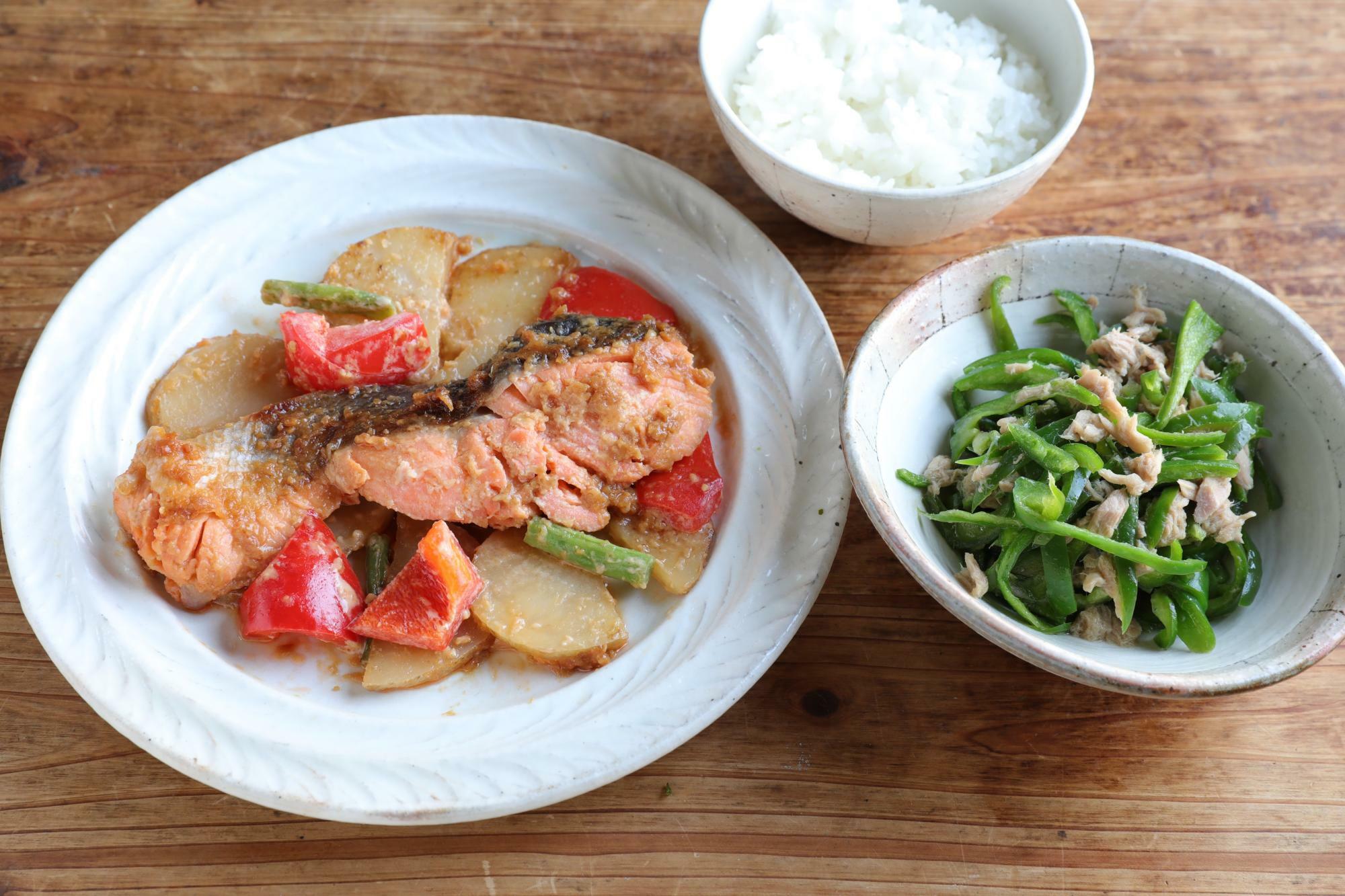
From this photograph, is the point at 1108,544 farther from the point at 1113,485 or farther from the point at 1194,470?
the point at 1194,470

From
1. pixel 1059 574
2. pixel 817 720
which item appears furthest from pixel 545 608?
pixel 1059 574

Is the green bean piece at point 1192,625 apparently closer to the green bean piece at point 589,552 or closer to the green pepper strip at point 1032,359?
the green pepper strip at point 1032,359

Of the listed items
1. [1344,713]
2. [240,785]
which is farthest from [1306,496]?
[240,785]

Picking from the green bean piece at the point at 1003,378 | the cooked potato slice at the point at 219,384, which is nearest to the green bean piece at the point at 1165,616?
the green bean piece at the point at 1003,378

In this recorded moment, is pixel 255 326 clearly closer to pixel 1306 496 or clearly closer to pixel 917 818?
pixel 917 818

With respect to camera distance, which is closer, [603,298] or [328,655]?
[328,655]

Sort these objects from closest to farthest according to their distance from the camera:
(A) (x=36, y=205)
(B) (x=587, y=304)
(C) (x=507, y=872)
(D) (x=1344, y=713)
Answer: (C) (x=507, y=872) < (D) (x=1344, y=713) < (B) (x=587, y=304) < (A) (x=36, y=205)
